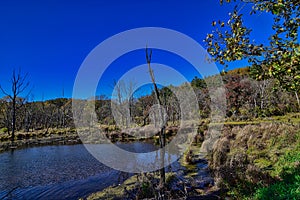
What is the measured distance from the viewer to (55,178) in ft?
31.2

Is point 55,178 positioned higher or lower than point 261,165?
lower

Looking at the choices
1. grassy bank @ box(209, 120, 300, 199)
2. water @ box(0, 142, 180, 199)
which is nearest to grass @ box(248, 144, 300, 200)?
grassy bank @ box(209, 120, 300, 199)

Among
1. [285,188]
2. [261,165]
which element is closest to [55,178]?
[261,165]

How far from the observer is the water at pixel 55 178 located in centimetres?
766

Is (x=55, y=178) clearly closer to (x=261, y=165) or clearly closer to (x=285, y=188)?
(x=261, y=165)

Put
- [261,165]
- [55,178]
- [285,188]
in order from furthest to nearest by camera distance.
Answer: [55,178] < [261,165] < [285,188]

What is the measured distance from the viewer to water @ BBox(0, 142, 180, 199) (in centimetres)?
766

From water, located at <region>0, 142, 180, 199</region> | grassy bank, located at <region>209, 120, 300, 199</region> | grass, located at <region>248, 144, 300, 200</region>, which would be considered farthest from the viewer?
water, located at <region>0, 142, 180, 199</region>

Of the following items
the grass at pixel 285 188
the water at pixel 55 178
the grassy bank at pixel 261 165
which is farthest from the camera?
the water at pixel 55 178

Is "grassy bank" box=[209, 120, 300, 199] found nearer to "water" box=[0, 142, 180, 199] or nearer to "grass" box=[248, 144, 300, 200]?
Answer: "grass" box=[248, 144, 300, 200]

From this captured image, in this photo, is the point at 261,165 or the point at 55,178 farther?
the point at 55,178

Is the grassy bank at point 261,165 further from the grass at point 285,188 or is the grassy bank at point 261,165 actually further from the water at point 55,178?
the water at point 55,178

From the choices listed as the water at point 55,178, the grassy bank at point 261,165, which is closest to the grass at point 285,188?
the grassy bank at point 261,165

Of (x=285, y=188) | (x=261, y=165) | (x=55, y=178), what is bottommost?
(x=55, y=178)
